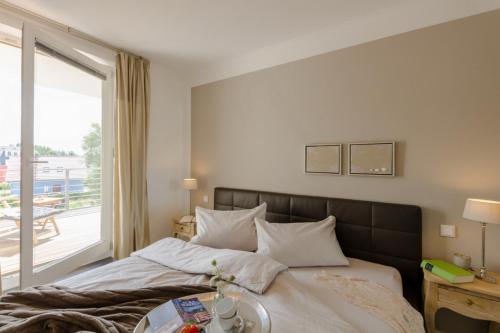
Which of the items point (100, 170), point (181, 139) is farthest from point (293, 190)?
point (100, 170)

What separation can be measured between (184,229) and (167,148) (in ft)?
3.82

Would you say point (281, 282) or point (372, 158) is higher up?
point (372, 158)

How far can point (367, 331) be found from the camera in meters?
1.26

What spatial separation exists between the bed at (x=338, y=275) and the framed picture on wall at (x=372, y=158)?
283mm

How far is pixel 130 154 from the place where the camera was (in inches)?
116

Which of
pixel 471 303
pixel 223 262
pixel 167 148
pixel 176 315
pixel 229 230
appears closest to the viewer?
pixel 176 315

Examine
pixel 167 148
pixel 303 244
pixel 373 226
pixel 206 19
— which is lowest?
pixel 303 244

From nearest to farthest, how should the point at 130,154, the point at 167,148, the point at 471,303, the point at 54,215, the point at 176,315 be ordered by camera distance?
the point at 176,315
the point at 471,303
the point at 54,215
the point at 130,154
the point at 167,148

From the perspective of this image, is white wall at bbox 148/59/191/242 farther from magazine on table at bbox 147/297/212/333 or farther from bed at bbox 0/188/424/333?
magazine on table at bbox 147/297/212/333

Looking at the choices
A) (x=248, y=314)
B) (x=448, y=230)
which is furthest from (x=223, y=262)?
(x=448, y=230)

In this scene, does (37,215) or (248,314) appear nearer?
(248,314)

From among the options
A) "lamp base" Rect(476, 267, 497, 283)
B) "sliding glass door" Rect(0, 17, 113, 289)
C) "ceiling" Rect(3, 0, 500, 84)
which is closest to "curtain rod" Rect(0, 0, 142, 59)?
"ceiling" Rect(3, 0, 500, 84)

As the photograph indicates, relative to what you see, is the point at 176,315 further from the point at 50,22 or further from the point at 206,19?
the point at 50,22

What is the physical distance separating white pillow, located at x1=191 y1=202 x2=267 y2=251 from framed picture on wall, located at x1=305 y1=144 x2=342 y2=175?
691 millimetres
